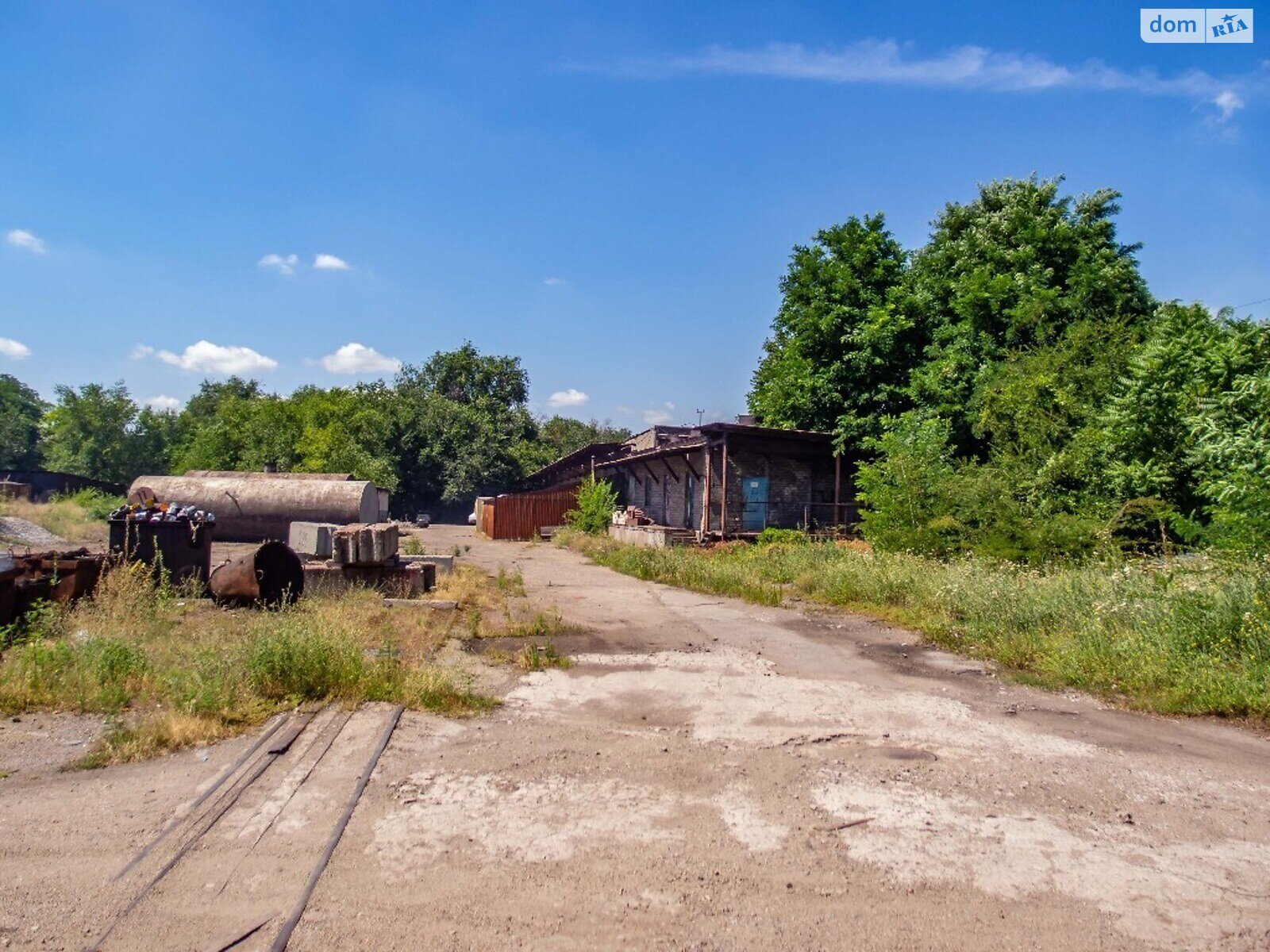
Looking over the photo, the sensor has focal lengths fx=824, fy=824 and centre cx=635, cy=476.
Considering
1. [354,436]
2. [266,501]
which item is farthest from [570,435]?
[266,501]

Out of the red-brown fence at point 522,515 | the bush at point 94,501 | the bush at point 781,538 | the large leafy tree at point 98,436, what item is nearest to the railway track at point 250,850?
the bush at point 781,538

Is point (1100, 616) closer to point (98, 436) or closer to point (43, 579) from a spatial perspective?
point (43, 579)

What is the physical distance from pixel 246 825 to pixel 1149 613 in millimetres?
8351

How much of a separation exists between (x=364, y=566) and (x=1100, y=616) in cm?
957

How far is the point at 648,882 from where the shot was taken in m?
3.88

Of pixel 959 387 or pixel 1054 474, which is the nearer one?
pixel 1054 474

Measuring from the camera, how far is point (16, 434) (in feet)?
204

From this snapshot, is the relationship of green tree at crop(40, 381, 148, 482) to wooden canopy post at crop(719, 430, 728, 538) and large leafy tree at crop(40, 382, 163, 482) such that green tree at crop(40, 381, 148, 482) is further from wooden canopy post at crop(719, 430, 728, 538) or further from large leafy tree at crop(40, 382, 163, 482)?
wooden canopy post at crop(719, 430, 728, 538)

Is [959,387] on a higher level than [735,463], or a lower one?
higher

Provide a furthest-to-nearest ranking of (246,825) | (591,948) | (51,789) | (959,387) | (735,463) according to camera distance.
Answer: (735,463) < (959,387) < (51,789) < (246,825) < (591,948)

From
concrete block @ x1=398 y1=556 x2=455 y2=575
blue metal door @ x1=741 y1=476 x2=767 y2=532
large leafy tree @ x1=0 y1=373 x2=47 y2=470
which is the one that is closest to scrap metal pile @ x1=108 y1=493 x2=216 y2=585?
concrete block @ x1=398 y1=556 x2=455 y2=575

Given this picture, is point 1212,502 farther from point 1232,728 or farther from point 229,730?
point 229,730

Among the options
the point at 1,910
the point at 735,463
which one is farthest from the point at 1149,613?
the point at 735,463

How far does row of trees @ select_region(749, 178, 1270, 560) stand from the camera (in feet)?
43.6
